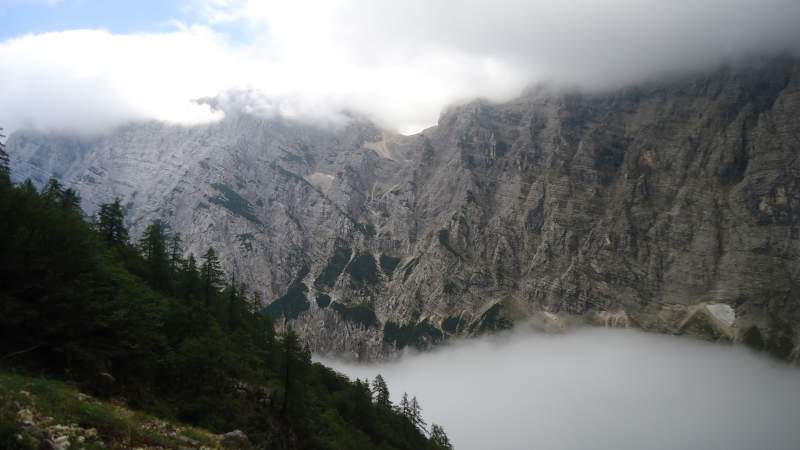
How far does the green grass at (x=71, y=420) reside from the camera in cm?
1341

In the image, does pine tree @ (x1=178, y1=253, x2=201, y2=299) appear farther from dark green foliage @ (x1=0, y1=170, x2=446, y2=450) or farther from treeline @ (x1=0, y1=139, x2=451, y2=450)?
treeline @ (x1=0, y1=139, x2=451, y2=450)

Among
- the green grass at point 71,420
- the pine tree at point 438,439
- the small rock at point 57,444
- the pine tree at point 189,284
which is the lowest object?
the pine tree at point 438,439

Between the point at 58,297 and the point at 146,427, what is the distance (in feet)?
29.3

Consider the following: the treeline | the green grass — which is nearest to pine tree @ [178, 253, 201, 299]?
the treeline

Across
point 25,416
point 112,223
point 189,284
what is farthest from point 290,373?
point 112,223

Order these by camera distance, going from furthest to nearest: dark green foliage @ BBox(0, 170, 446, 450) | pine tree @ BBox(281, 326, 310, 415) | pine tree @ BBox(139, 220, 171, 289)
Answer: pine tree @ BBox(139, 220, 171, 289), pine tree @ BBox(281, 326, 310, 415), dark green foliage @ BBox(0, 170, 446, 450)

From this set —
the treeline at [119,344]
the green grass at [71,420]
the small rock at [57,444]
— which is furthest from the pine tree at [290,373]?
the small rock at [57,444]

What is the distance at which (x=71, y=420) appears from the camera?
1644 cm

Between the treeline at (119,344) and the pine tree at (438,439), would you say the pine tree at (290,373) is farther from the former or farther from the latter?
the pine tree at (438,439)

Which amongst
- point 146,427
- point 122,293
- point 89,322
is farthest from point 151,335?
point 146,427

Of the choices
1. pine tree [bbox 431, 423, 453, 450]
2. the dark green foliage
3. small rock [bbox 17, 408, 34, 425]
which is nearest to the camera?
small rock [bbox 17, 408, 34, 425]

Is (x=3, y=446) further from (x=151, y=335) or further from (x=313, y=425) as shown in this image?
(x=313, y=425)

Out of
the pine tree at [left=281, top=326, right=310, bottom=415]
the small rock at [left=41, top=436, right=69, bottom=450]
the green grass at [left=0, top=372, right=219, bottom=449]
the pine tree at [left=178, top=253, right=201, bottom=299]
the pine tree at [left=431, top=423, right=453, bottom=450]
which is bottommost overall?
the pine tree at [left=431, top=423, right=453, bottom=450]

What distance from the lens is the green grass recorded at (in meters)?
13.4
